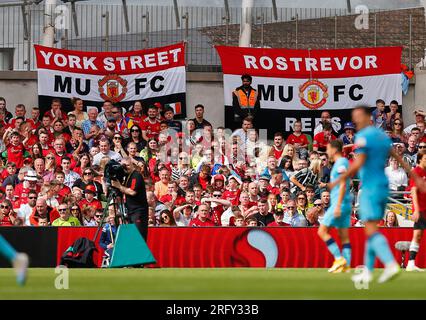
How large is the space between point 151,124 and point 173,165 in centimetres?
188

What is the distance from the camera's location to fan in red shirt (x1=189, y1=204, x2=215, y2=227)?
2492cm

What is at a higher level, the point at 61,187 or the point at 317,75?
the point at 317,75

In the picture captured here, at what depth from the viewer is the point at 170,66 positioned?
31281 mm

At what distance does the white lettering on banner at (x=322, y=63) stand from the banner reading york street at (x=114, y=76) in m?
2.17

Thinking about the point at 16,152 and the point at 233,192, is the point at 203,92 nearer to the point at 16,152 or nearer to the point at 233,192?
the point at 233,192

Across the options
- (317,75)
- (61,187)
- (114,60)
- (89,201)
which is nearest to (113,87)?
(114,60)

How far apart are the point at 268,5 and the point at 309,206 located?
328 inches

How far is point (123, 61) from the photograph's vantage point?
31.2 metres

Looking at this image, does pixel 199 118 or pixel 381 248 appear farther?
pixel 199 118

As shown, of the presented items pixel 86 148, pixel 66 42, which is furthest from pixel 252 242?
pixel 66 42

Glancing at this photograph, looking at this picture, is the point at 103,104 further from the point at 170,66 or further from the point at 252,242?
the point at 252,242

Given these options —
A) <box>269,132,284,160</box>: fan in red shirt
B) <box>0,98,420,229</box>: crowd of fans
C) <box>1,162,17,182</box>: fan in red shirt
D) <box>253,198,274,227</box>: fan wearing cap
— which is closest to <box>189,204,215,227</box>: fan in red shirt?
<box>0,98,420,229</box>: crowd of fans

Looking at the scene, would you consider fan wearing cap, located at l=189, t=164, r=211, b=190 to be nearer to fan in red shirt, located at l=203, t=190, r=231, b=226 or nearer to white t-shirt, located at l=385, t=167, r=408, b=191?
fan in red shirt, located at l=203, t=190, r=231, b=226

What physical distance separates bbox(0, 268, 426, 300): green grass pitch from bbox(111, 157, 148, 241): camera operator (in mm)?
2609
